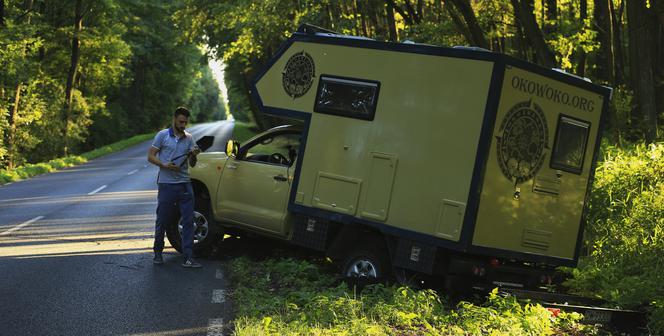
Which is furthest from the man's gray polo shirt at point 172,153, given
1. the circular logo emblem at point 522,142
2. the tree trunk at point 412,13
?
the tree trunk at point 412,13

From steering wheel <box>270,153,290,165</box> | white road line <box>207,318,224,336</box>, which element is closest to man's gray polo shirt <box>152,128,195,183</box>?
steering wheel <box>270,153,290,165</box>

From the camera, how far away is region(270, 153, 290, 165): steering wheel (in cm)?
981

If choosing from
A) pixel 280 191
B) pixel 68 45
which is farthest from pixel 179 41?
pixel 280 191

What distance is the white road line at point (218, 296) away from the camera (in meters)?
7.78

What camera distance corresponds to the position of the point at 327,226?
8680 mm

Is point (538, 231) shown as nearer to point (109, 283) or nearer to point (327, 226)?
point (327, 226)

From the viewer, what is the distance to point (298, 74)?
8977 mm

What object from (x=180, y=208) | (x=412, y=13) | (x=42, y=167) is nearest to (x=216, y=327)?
(x=180, y=208)

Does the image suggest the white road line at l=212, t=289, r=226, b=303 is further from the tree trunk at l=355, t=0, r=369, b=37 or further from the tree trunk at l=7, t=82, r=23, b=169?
the tree trunk at l=7, t=82, r=23, b=169

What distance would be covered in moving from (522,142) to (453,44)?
10558 millimetres

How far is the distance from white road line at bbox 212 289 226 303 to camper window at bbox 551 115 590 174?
3.62 m

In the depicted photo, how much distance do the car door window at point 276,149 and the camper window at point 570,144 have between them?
310 centimetres

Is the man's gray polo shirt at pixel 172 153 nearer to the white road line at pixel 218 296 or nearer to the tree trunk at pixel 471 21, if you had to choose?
the white road line at pixel 218 296

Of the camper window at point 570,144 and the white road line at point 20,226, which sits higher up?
the camper window at point 570,144
